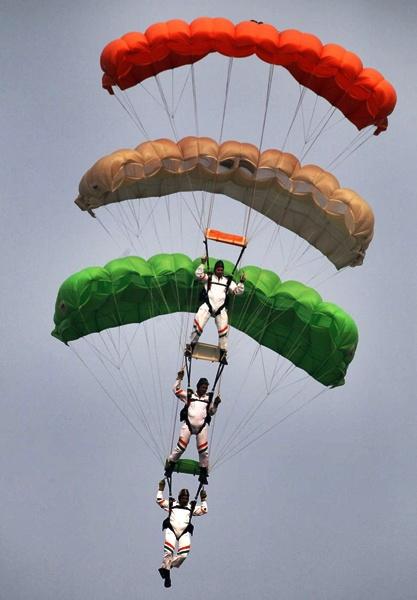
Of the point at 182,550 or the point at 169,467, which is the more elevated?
the point at 169,467

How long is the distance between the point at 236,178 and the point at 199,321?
3.06 meters

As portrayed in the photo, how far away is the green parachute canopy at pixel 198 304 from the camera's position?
135ft

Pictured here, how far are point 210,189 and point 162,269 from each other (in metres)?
1.98

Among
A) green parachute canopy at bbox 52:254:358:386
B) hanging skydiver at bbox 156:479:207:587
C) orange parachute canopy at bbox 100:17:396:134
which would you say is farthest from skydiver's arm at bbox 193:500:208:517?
orange parachute canopy at bbox 100:17:396:134

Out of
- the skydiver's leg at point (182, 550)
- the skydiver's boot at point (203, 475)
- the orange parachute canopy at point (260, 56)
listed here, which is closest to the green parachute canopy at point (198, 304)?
the skydiver's boot at point (203, 475)

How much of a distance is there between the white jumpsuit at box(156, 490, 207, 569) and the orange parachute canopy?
8435 millimetres

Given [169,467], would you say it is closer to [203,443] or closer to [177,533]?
[203,443]

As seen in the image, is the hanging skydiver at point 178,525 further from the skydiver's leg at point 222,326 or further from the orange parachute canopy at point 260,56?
the orange parachute canopy at point 260,56

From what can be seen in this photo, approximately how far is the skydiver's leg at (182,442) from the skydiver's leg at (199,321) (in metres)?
1.80

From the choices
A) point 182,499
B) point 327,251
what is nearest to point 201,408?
point 182,499

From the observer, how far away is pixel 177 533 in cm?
3950

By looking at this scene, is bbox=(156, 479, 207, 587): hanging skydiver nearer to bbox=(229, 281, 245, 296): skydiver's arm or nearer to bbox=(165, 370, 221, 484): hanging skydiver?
bbox=(165, 370, 221, 484): hanging skydiver

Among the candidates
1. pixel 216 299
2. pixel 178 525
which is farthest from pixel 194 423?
pixel 216 299

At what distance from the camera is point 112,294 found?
41.4 m
